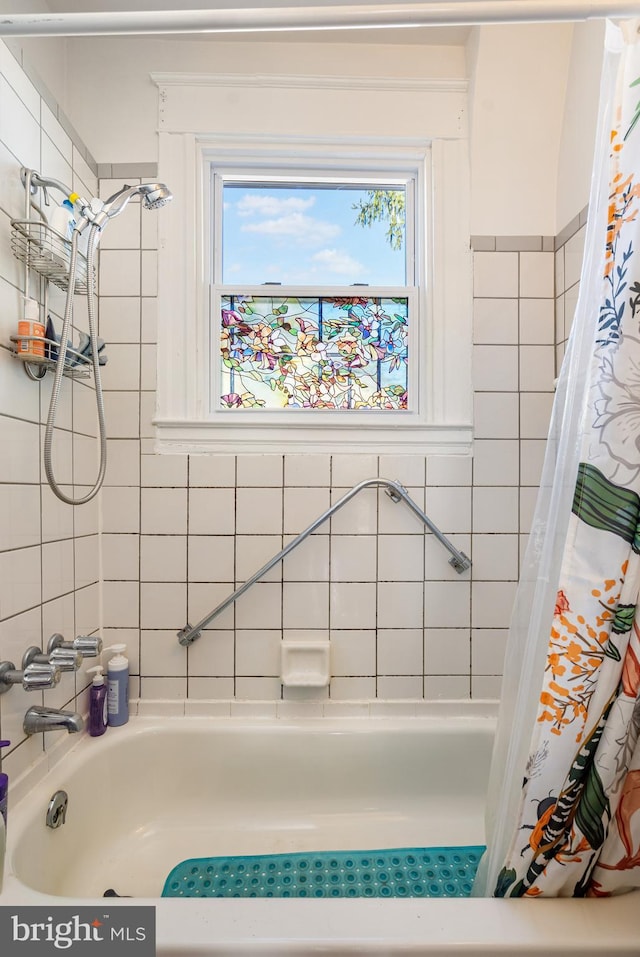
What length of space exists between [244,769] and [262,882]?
0.29 meters

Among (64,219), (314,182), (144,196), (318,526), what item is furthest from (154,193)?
(318,526)

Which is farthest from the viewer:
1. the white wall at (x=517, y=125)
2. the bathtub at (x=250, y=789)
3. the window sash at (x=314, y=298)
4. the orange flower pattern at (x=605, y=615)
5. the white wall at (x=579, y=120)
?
the window sash at (x=314, y=298)

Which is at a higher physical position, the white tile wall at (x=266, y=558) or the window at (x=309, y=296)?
the window at (x=309, y=296)

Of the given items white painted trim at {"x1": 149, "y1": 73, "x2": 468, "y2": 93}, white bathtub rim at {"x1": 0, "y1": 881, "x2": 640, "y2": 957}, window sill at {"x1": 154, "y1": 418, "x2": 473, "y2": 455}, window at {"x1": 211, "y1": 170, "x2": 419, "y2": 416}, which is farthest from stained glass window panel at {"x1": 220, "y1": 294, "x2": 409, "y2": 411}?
white bathtub rim at {"x1": 0, "y1": 881, "x2": 640, "y2": 957}

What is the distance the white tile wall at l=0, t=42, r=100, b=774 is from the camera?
42.3 inches

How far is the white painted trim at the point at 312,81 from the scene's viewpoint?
1.52m

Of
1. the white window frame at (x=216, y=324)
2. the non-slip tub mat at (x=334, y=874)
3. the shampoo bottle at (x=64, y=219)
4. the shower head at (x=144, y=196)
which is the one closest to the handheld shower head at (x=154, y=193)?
the shower head at (x=144, y=196)

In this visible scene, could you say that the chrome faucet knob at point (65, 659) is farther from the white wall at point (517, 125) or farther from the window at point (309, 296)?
the white wall at point (517, 125)

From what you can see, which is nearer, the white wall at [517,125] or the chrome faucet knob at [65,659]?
the chrome faucet knob at [65,659]

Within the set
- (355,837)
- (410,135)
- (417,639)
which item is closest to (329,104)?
(410,135)

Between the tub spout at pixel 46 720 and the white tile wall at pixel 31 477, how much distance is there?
2 cm

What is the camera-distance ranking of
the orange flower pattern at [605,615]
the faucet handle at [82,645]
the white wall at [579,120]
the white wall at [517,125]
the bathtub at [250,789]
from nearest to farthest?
the orange flower pattern at [605,615]
the faucet handle at [82,645]
the bathtub at [250,789]
the white wall at [579,120]
the white wall at [517,125]

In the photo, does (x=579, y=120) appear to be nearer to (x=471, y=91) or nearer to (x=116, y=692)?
(x=471, y=91)

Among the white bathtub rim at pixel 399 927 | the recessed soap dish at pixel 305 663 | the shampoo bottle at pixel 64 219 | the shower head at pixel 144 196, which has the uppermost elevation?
the shower head at pixel 144 196
